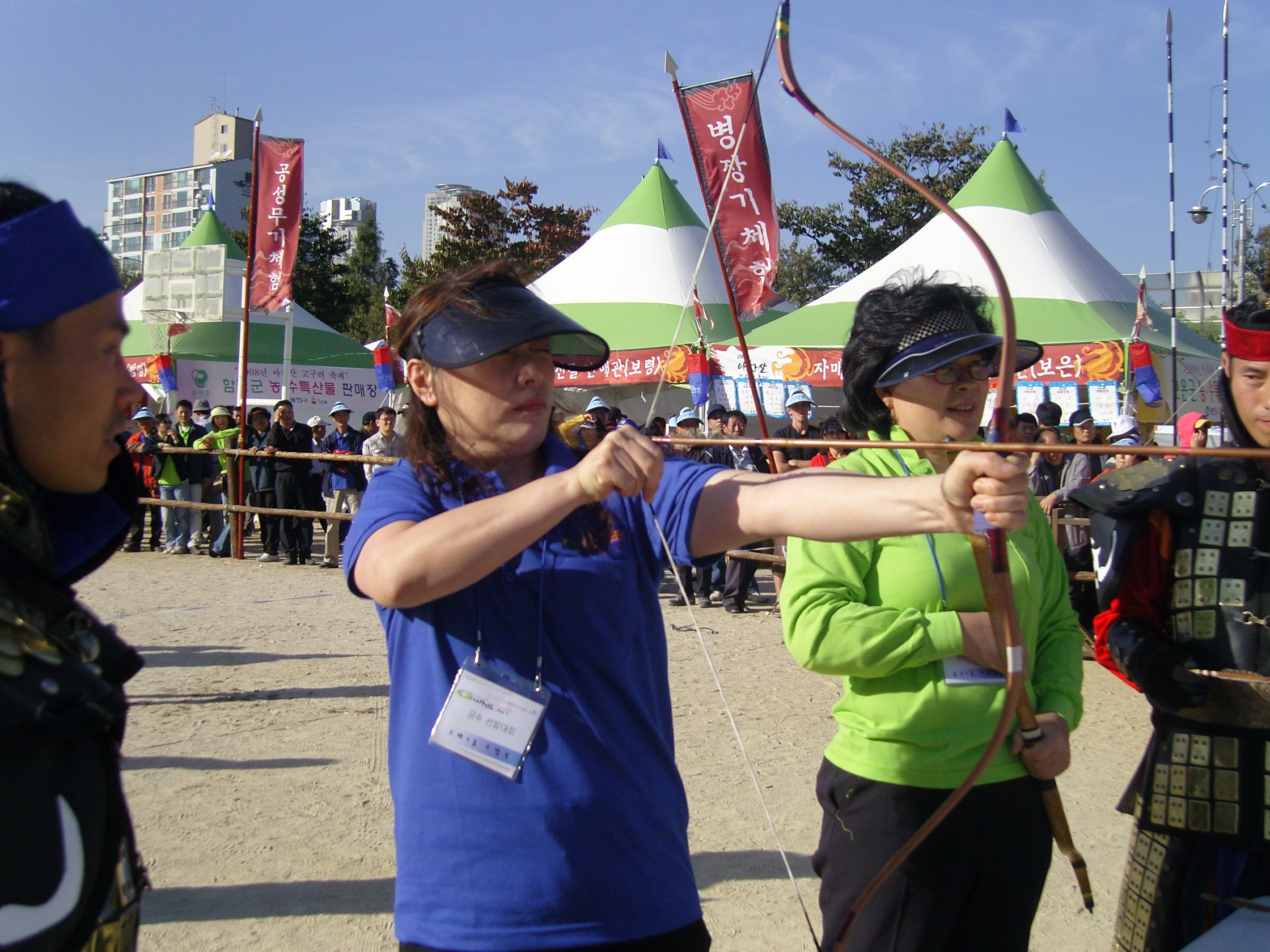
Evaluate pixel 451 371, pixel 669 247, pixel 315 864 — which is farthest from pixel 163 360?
pixel 451 371

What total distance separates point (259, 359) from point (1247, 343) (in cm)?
1926


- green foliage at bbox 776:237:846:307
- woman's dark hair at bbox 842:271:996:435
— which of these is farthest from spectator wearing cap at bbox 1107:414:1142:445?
green foliage at bbox 776:237:846:307

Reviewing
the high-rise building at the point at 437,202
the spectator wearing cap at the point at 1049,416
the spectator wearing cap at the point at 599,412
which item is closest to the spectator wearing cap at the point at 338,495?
the spectator wearing cap at the point at 599,412

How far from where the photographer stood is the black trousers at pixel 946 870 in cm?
180

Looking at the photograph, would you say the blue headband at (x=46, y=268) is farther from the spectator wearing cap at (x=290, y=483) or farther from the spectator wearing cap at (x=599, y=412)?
the spectator wearing cap at (x=290, y=483)

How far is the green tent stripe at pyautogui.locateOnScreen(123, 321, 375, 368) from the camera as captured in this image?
18.9 metres

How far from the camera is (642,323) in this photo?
599 inches

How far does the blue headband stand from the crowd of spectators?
8.57m

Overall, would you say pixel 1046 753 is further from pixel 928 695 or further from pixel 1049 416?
pixel 1049 416

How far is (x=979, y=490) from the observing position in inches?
50.8

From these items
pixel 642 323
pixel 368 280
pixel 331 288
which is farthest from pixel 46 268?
pixel 368 280

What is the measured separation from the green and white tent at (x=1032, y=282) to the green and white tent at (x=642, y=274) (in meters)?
2.17

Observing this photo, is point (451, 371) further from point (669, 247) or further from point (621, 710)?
point (669, 247)

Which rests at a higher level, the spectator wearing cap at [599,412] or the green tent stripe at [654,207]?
the green tent stripe at [654,207]
